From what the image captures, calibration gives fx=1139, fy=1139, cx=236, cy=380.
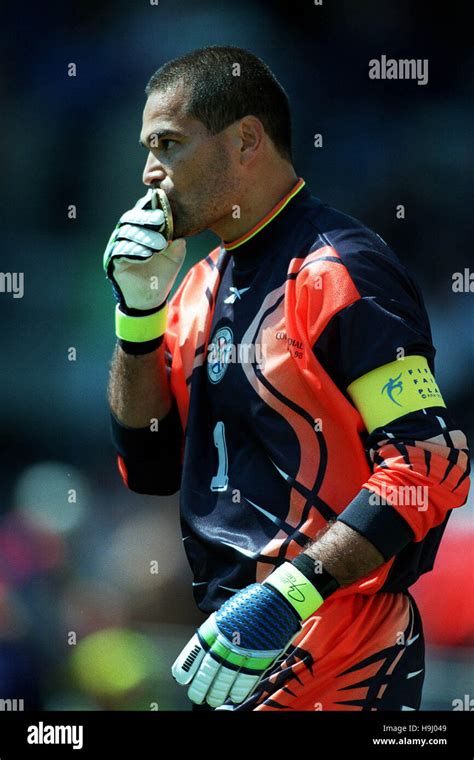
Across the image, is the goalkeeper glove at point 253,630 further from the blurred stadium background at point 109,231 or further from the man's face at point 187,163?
the blurred stadium background at point 109,231

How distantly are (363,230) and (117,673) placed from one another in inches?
97.1

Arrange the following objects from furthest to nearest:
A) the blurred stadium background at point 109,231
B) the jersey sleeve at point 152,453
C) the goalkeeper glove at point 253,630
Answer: the blurred stadium background at point 109,231
the jersey sleeve at point 152,453
the goalkeeper glove at point 253,630

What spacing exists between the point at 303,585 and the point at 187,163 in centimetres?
105

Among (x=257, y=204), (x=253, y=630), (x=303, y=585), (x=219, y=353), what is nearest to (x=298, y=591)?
(x=303, y=585)

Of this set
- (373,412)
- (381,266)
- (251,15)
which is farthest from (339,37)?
(373,412)

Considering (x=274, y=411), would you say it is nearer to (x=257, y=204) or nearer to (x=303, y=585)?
(x=303, y=585)

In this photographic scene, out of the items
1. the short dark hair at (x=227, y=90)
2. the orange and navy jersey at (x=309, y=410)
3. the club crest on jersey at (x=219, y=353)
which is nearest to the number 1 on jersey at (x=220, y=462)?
the orange and navy jersey at (x=309, y=410)

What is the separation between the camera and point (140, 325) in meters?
2.83

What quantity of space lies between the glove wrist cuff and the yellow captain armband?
1.06 feet

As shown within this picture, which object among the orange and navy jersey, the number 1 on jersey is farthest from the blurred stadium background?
the number 1 on jersey

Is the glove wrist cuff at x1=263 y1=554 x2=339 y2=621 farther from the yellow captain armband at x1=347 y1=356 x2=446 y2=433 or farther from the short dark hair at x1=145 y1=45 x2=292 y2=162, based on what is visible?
the short dark hair at x1=145 y1=45 x2=292 y2=162

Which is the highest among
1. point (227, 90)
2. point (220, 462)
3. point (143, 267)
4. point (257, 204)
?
point (227, 90)

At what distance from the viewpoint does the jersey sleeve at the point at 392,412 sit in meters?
2.32

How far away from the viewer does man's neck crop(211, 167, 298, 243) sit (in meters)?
2.78
